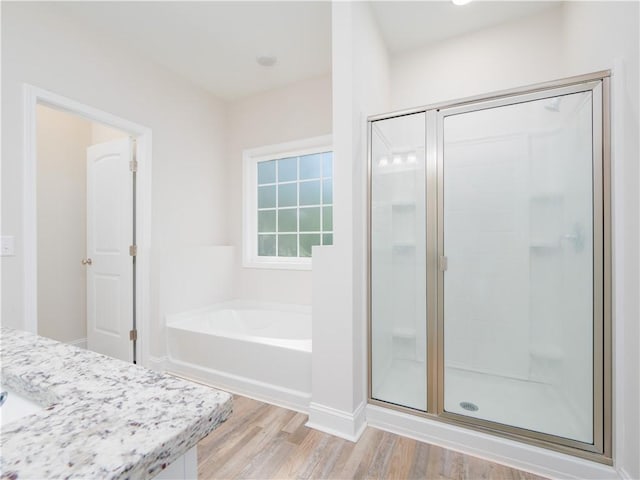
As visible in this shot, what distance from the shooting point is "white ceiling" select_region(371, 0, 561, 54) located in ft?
6.97

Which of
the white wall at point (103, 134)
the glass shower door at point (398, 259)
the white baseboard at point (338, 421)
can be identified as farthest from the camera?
the white wall at point (103, 134)

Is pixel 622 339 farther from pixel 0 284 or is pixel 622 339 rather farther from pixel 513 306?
pixel 0 284

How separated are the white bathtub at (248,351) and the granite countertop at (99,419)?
1.51 metres

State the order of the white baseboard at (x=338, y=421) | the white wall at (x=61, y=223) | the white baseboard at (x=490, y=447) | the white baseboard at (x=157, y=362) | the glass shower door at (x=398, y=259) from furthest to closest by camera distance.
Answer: the white wall at (x=61, y=223) → the white baseboard at (x=157, y=362) → the glass shower door at (x=398, y=259) → the white baseboard at (x=338, y=421) → the white baseboard at (x=490, y=447)

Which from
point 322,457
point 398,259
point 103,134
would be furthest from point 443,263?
point 103,134

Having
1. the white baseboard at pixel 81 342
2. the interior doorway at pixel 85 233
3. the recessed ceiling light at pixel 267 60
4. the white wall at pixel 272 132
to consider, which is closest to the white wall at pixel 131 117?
the white wall at pixel 272 132

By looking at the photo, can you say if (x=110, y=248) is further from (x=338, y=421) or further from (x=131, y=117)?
(x=338, y=421)

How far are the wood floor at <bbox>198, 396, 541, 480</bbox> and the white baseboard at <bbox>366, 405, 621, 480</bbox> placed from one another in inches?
1.7

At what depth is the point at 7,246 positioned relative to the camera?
6.04ft

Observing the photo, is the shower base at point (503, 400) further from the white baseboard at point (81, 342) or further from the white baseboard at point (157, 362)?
the white baseboard at point (81, 342)

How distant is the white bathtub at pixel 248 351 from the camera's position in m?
2.06

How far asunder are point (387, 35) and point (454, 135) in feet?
3.95

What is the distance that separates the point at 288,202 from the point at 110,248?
1.69 m

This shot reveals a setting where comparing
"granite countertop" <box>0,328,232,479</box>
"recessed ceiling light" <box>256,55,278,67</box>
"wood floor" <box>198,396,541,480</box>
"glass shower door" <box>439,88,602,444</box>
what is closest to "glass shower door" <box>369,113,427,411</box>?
"glass shower door" <box>439,88,602,444</box>
